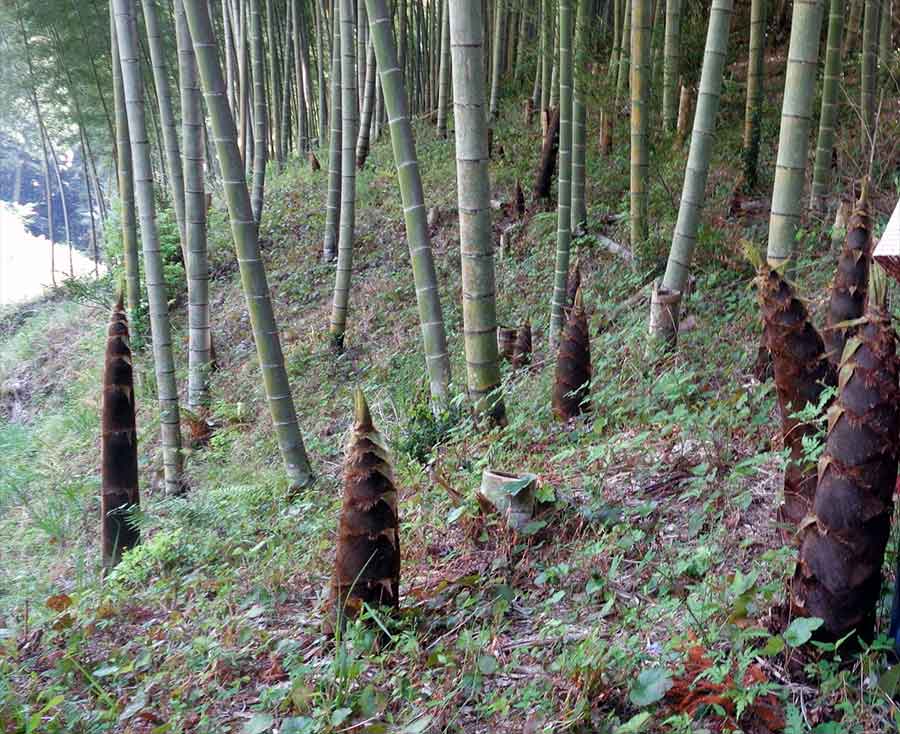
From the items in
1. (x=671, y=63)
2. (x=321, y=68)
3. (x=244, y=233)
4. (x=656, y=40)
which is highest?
(x=321, y=68)

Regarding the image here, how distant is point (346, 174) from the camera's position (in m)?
7.29

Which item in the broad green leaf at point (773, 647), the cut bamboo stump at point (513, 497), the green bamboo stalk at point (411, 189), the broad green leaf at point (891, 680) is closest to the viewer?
the broad green leaf at point (891, 680)

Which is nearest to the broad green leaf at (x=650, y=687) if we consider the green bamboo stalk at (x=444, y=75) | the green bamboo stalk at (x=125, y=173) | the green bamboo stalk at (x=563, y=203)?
the green bamboo stalk at (x=563, y=203)

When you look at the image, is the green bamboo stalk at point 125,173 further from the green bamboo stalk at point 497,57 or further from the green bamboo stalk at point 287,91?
the green bamboo stalk at point 497,57

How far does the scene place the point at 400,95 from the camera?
377cm

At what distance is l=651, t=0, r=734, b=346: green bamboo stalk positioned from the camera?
13.2 feet

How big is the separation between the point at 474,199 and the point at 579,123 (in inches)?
116

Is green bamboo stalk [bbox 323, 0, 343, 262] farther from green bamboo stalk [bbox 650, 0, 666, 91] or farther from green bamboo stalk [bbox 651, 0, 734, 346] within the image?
green bamboo stalk [bbox 651, 0, 734, 346]

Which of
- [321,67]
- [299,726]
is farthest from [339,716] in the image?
[321,67]

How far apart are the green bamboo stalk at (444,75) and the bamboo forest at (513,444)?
222 cm

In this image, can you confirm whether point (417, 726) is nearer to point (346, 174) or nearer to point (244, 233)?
point (244, 233)

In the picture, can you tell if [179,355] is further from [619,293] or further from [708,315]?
[708,315]

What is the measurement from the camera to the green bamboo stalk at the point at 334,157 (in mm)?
8031

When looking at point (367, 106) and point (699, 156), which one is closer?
point (699, 156)
